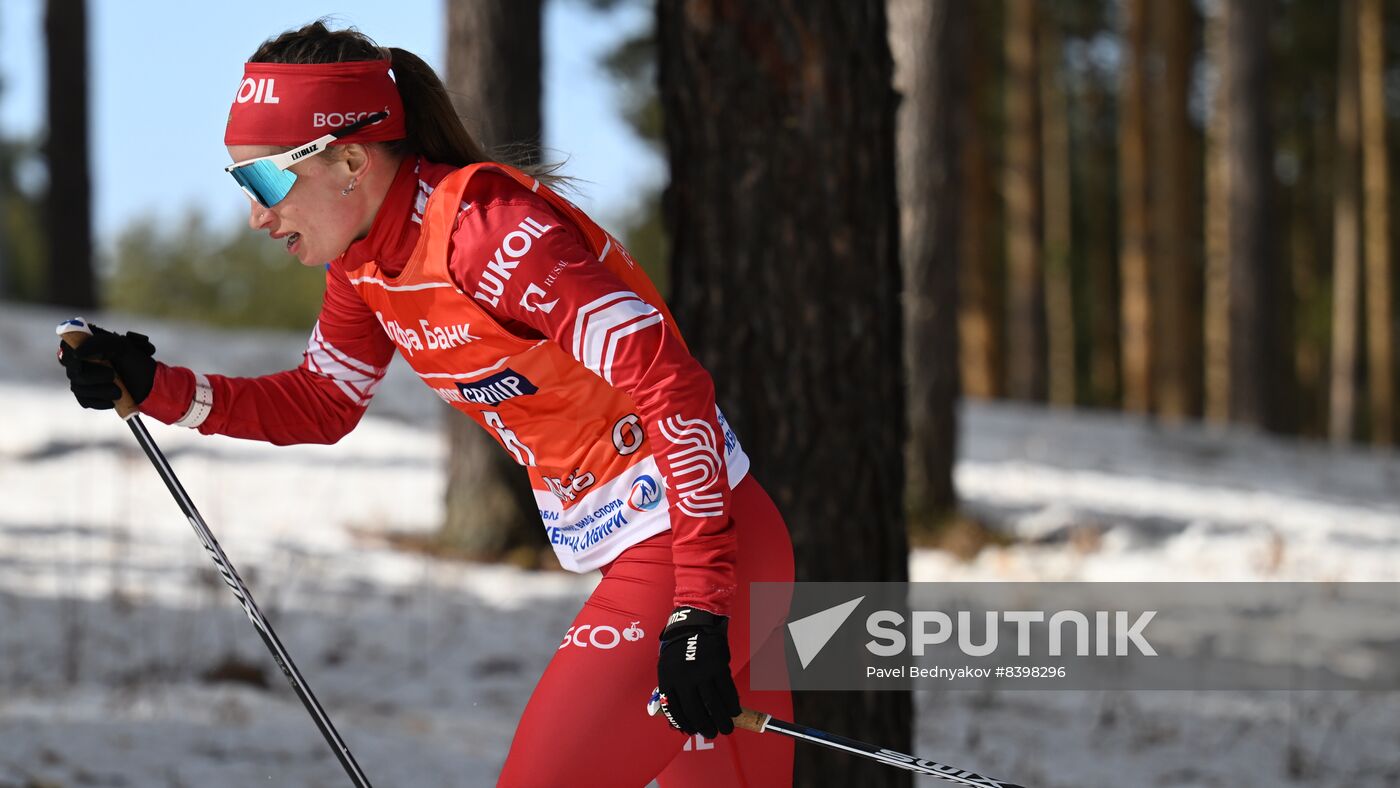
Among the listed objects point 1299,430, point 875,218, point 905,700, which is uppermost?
point 875,218

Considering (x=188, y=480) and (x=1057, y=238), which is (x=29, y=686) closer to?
(x=188, y=480)

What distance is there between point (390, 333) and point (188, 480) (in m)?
6.82

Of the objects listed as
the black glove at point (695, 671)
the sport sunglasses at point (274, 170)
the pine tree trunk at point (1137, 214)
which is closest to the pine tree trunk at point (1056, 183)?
the pine tree trunk at point (1137, 214)

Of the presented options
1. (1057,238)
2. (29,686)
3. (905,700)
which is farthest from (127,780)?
(1057,238)

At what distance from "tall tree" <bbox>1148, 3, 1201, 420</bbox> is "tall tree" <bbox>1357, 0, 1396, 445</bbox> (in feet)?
7.89

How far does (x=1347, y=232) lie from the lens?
21.9 m

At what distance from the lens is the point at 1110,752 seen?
5.26 meters

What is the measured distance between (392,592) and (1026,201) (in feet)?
46.6

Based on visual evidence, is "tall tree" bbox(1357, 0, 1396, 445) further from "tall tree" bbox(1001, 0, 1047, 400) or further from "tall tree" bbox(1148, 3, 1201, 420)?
"tall tree" bbox(1001, 0, 1047, 400)

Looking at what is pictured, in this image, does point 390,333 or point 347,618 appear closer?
point 390,333

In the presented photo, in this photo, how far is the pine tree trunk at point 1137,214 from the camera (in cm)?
1978

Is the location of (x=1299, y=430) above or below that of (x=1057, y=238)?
below

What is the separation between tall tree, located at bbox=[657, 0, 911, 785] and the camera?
3607 millimetres

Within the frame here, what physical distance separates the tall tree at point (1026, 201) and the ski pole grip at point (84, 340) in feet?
57.4
